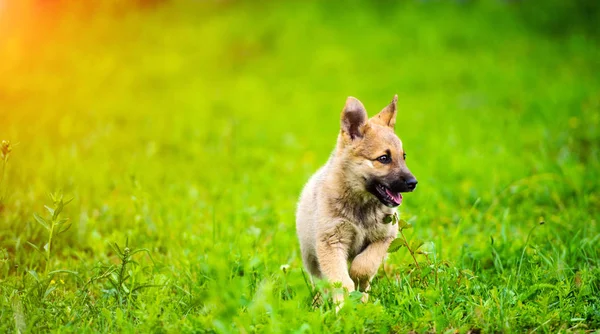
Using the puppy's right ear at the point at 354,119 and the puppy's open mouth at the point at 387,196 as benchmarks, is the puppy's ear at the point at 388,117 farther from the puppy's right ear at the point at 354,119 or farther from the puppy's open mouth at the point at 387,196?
the puppy's open mouth at the point at 387,196

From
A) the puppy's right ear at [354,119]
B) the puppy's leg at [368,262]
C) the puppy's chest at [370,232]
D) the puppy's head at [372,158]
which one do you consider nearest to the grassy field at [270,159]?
the puppy's leg at [368,262]

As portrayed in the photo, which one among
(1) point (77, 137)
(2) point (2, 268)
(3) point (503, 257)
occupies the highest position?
(3) point (503, 257)

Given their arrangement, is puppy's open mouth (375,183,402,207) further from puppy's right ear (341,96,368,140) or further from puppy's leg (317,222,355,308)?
puppy's right ear (341,96,368,140)

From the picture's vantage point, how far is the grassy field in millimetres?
3500

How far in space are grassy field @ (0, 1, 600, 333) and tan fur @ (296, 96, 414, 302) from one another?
0.20m

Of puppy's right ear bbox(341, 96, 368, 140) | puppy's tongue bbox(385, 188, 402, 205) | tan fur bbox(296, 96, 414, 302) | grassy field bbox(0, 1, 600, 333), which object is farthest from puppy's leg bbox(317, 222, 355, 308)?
puppy's right ear bbox(341, 96, 368, 140)

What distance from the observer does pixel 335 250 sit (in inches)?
155

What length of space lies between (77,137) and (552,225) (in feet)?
18.3

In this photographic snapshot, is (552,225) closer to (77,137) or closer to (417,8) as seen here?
(77,137)

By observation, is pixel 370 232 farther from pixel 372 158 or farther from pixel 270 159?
pixel 270 159

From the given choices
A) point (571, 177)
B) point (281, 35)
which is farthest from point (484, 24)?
point (571, 177)

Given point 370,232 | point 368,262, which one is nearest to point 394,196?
point 370,232

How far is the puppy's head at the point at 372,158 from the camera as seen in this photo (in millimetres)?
3984

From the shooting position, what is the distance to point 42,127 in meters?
8.00
